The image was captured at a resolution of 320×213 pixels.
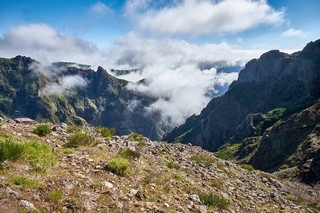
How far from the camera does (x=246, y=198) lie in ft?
58.7

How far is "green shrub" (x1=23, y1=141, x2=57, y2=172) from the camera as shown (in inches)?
456

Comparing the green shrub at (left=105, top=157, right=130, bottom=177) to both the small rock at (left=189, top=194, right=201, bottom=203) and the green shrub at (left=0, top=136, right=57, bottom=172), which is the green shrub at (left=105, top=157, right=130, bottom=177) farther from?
the small rock at (left=189, top=194, right=201, bottom=203)

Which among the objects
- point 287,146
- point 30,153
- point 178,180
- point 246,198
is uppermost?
point 30,153

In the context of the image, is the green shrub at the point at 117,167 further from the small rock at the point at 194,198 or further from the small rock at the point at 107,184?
the small rock at the point at 194,198

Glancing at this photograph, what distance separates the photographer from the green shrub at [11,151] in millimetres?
10914

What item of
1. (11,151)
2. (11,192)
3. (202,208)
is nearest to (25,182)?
(11,192)

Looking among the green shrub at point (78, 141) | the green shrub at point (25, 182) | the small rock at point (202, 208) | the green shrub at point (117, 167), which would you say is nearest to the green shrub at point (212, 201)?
the small rock at point (202, 208)

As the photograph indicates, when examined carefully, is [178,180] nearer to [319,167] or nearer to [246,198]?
[246,198]

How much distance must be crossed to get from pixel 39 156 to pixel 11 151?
1.21 meters

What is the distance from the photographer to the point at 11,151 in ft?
37.3

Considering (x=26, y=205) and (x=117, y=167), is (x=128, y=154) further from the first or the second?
(x=26, y=205)

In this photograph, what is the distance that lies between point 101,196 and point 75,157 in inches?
156

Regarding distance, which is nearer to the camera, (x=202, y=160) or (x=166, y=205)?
(x=166, y=205)


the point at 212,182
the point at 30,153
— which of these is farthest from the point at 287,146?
the point at 30,153
